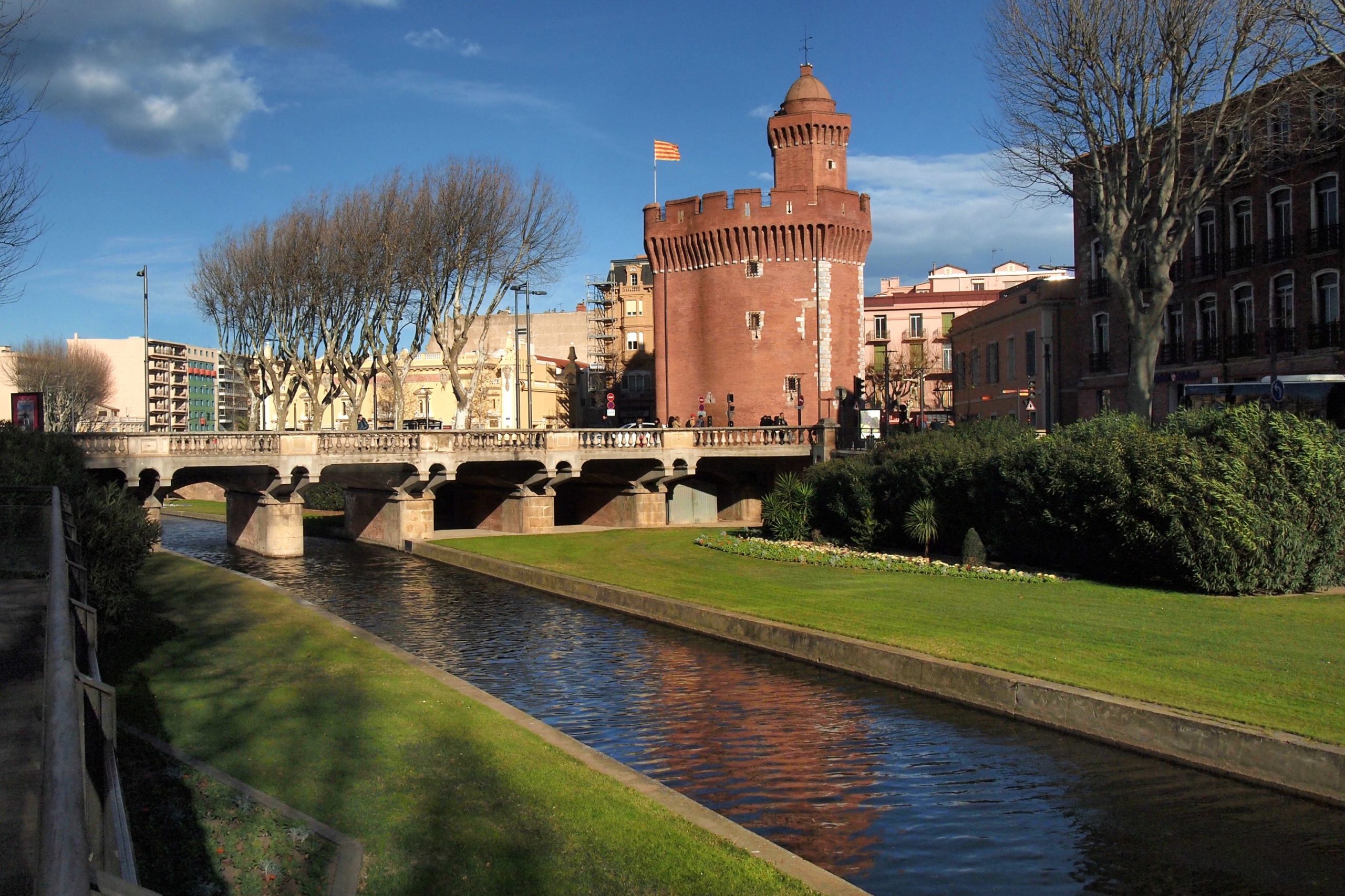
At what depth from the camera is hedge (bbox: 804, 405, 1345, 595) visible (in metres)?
21.5

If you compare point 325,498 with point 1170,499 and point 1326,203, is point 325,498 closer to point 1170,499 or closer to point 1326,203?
point 1326,203

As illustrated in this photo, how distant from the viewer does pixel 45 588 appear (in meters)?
13.3

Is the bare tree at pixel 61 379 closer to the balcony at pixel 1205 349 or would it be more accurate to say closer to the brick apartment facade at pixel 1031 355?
the brick apartment facade at pixel 1031 355

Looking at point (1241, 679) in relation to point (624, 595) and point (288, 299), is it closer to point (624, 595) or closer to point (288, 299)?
point (624, 595)

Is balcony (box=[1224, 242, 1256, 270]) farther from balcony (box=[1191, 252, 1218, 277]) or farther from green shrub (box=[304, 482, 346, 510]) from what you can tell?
green shrub (box=[304, 482, 346, 510])

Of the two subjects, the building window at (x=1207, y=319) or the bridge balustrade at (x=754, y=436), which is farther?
the bridge balustrade at (x=754, y=436)

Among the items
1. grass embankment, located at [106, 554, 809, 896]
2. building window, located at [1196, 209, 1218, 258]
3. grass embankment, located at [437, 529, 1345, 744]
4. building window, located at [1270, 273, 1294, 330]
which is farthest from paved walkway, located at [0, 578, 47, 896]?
building window, located at [1196, 209, 1218, 258]

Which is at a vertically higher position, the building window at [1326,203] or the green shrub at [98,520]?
the building window at [1326,203]

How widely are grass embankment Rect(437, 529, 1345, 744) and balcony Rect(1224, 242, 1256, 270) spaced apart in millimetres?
20937

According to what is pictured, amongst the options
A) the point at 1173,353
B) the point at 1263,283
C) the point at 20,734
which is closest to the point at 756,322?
the point at 1173,353

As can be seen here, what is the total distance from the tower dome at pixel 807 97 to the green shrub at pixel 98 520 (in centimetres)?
5126

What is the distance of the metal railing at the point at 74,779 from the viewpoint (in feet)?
10.6

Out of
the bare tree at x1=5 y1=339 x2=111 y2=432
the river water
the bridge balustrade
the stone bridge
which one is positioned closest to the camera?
the river water

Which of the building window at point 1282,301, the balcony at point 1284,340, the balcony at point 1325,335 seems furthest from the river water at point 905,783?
the building window at point 1282,301
